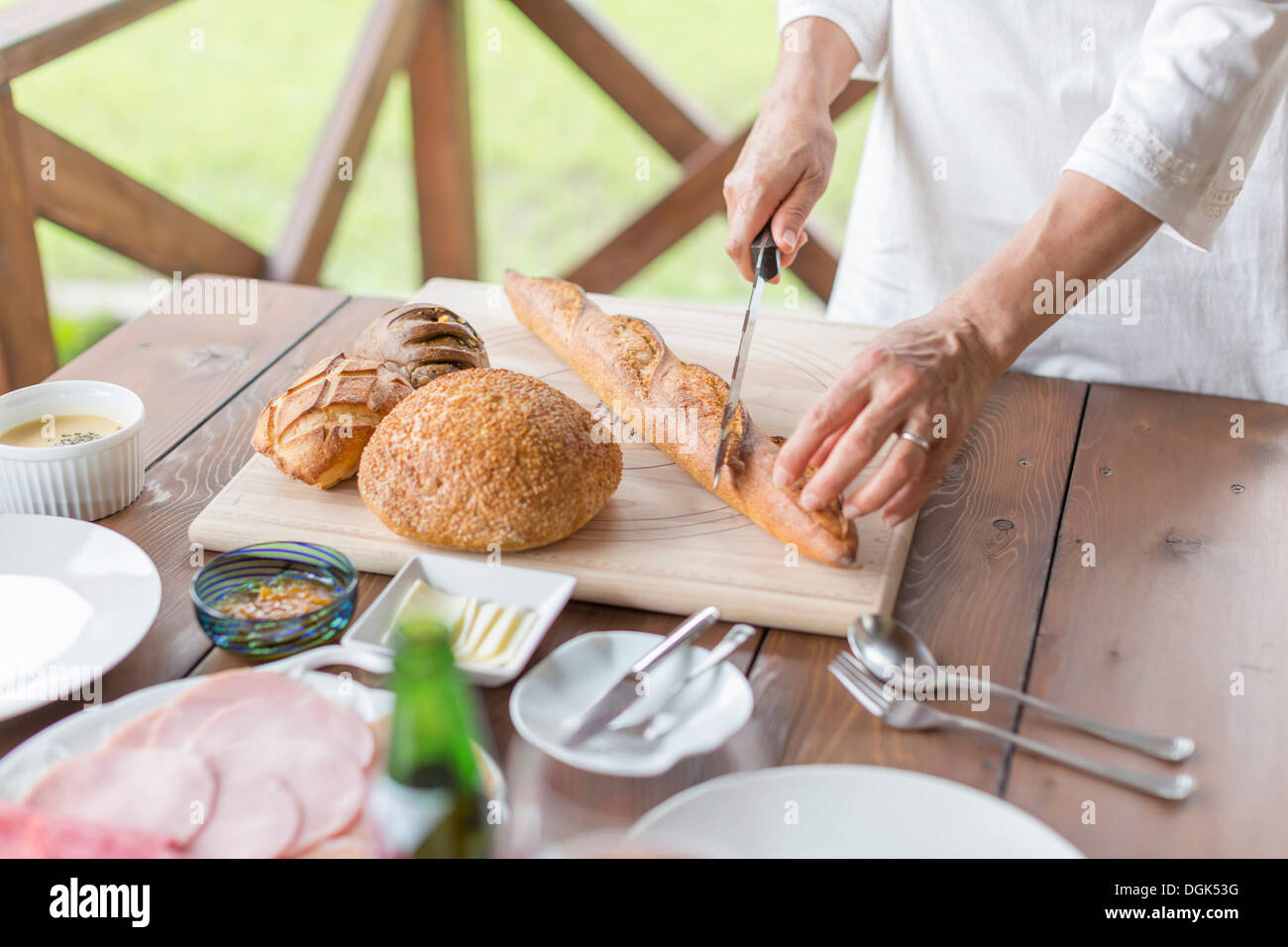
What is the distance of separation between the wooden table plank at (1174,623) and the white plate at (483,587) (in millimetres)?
505

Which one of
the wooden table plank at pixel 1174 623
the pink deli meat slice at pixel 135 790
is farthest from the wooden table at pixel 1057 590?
the pink deli meat slice at pixel 135 790

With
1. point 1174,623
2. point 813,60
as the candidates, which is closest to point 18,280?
point 813,60

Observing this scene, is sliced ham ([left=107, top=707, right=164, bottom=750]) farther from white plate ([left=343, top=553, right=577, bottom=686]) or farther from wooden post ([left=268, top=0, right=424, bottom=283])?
wooden post ([left=268, top=0, right=424, bottom=283])

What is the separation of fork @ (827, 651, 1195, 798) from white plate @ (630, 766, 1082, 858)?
4.9 inches

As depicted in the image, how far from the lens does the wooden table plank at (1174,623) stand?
1.03 m

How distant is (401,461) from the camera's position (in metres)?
1.40

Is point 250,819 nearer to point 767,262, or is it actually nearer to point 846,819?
point 846,819

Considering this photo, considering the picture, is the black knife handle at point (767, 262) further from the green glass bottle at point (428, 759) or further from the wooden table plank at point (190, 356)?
the green glass bottle at point (428, 759)

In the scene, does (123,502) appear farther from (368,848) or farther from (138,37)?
(138,37)

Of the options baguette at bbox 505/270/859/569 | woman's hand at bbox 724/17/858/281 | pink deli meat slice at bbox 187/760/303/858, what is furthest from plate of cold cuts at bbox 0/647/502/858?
woman's hand at bbox 724/17/858/281

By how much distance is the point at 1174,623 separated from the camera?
130cm

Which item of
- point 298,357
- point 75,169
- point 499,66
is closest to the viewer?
point 298,357
